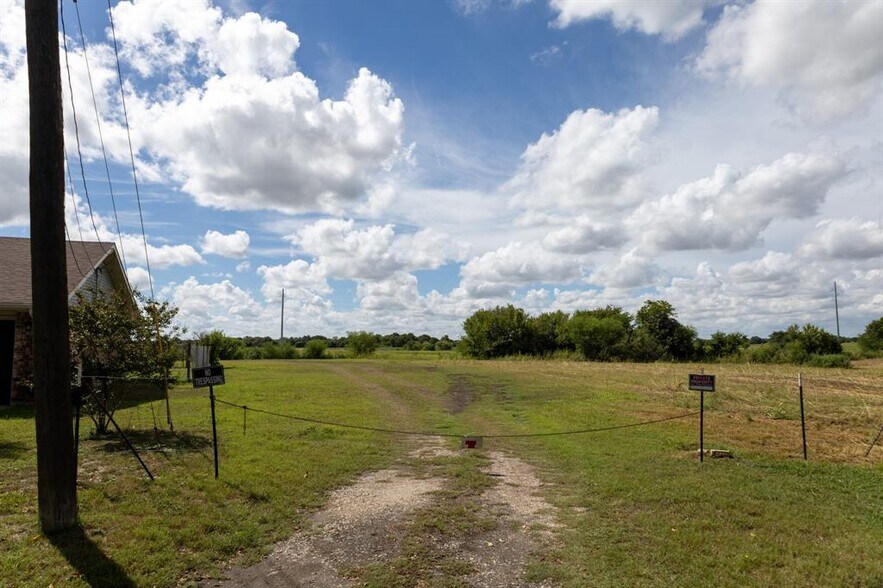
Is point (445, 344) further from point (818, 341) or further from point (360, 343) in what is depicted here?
point (818, 341)

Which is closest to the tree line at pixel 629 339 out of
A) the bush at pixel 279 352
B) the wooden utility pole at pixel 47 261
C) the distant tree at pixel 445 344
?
the bush at pixel 279 352

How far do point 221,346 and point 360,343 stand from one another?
66.2ft

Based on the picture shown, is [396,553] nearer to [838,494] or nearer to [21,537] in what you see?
[21,537]

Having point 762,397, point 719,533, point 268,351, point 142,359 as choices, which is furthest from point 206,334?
point 719,533

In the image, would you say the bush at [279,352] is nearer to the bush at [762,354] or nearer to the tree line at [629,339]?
the tree line at [629,339]

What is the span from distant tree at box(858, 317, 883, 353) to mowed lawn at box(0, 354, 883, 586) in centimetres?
5368

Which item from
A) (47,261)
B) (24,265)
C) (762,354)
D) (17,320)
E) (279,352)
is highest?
(24,265)

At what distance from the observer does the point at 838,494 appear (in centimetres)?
872

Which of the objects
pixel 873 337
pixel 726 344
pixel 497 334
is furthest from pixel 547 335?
pixel 873 337

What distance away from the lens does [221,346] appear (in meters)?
49.0

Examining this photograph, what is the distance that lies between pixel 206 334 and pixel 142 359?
113 ft

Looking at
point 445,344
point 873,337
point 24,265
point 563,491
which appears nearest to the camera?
point 563,491

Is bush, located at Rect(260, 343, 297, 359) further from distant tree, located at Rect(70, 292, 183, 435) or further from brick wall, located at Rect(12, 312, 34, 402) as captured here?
distant tree, located at Rect(70, 292, 183, 435)

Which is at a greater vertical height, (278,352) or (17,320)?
(17,320)
